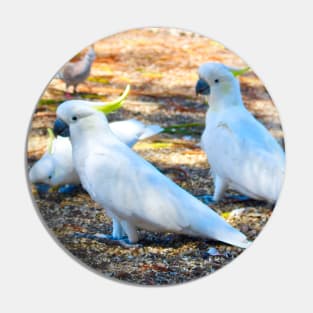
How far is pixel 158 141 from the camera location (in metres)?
3.42

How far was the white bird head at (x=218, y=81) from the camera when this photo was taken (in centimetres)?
340

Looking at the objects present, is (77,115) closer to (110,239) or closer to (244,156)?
(110,239)

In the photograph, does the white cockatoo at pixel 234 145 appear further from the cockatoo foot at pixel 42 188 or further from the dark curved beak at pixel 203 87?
the cockatoo foot at pixel 42 188

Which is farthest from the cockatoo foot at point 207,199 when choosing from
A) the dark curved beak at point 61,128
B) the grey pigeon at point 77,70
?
the grey pigeon at point 77,70

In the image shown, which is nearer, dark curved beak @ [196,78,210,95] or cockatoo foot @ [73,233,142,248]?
cockatoo foot @ [73,233,142,248]

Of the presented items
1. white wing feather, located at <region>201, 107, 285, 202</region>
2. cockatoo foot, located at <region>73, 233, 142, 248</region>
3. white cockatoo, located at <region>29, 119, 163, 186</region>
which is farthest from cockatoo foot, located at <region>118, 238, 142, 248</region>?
white wing feather, located at <region>201, 107, 285, 202</region>

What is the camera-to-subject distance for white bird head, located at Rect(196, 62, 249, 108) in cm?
340

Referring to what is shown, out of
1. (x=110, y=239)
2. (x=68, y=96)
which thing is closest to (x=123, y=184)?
(x=110, y=239)

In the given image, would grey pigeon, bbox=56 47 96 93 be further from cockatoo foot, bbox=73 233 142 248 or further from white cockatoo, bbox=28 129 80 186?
A: cockatoo foot, bbox=73 233 142 248

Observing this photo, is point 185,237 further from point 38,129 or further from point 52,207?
point 38,129

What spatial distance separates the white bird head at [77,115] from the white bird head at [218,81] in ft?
1.70

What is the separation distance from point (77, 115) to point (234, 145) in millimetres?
811

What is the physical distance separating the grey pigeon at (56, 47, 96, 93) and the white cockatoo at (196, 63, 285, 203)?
0.57 m

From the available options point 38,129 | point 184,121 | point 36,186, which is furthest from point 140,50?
point 36,186
